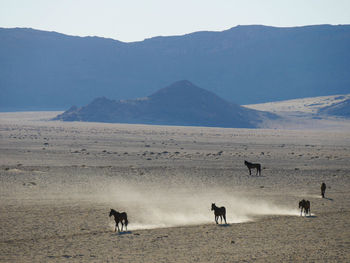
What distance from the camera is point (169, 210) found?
19078 mm

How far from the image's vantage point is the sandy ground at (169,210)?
515 inches

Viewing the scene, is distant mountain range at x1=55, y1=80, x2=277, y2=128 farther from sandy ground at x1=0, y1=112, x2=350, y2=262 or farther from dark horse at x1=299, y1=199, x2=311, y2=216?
dark horse at x1=299, y1=199, x2=311, y2=216

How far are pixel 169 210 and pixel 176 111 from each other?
89.0 m

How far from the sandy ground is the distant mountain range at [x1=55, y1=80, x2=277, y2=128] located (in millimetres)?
67010

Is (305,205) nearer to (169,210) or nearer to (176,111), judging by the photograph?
(169,210)

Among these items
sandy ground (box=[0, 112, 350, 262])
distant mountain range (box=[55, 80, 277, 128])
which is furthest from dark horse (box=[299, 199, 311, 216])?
distant mountain range (box=[55, 80, 277, 128])

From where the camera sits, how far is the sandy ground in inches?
515

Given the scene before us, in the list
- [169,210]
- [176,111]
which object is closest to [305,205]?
[169,210]

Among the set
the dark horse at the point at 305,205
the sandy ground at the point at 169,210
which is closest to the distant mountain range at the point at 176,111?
the sandy ground at the point at 169,210

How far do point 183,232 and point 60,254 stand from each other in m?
4.18

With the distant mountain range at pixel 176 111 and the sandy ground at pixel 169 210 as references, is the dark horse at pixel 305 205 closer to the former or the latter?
the sandy ground at pixel 169 210

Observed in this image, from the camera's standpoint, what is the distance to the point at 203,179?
27672mm

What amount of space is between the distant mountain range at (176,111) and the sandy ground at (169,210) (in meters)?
67.0

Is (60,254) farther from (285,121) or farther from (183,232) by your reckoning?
(285,121)
